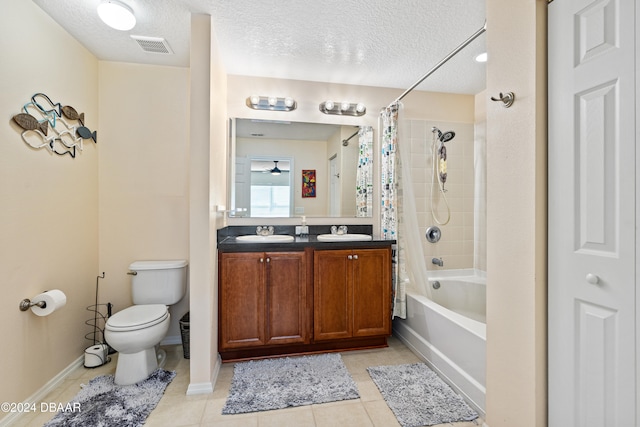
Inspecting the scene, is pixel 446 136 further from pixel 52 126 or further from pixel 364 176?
pixel 52 126

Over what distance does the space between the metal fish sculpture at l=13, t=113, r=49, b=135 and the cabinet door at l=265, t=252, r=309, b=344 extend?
1650mm

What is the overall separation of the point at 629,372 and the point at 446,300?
72.7 inches

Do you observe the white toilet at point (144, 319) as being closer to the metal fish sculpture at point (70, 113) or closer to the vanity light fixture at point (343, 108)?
the metal fish sculpture at point (70, 113)

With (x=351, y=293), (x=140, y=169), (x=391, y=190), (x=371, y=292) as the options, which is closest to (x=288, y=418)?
(x=351, y=293)

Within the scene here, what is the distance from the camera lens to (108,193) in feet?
7.97

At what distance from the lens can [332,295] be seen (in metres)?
2.32

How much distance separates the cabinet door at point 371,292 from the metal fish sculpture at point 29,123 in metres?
2.30

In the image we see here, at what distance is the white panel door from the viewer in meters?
0.94

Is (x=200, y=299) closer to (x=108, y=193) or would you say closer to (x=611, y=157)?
(x=108, y=193)

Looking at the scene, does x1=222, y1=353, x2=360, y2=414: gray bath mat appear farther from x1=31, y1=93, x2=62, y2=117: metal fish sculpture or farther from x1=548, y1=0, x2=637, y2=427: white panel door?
x1=31, y1=93, x2=62, y2=117: metal fish sculpture

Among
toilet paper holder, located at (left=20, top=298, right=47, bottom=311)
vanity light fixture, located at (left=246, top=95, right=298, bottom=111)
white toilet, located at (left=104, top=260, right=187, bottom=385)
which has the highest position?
vanity light fixture, located at (left=246, top=95, right=298, bottom=111)

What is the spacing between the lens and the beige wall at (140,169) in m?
2.42

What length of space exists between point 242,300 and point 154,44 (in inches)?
81.4

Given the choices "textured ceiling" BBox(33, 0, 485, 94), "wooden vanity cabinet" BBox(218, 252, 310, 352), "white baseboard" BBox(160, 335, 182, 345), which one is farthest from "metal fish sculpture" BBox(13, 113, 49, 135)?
"white baseboard" BBox(160, 335, 182, 345)
